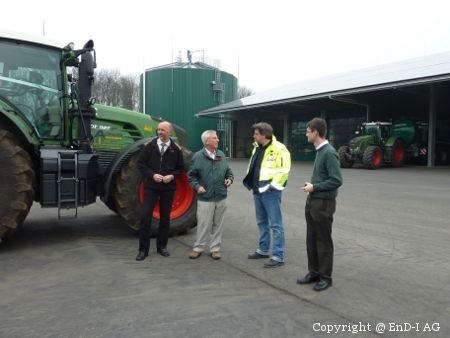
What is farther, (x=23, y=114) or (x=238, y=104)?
(x=238, y=104)

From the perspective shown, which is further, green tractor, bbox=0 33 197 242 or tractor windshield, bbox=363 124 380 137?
tractor windshield, bbox=363 124 380 137

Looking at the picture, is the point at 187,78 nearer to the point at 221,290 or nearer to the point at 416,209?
the point at 416,209

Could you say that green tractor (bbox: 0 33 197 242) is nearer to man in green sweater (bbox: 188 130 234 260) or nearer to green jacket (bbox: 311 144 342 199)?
man in green sweater (bbox: 188 130 234 260)

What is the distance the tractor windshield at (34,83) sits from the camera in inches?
226

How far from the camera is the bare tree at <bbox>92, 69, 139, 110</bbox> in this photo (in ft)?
147

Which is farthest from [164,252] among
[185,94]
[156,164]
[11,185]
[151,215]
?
[185,94]

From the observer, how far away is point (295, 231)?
668 centimetres

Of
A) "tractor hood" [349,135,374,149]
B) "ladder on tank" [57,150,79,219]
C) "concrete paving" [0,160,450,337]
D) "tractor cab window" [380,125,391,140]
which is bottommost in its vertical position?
"concrete paving" [0,160,450,337]

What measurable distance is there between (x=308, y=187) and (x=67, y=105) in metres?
3.91

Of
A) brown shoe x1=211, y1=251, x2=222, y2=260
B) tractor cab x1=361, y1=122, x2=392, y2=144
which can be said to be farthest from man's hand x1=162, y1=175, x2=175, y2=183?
tractor cab x1=361, y1=122, x2=392, y2=144

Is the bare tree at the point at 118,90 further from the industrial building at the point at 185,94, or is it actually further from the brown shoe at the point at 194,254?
the brown shoe at the point at 194,254

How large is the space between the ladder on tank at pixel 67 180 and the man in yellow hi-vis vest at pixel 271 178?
238 centimetres

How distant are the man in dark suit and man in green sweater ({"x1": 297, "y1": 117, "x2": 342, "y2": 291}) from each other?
72.3 inches

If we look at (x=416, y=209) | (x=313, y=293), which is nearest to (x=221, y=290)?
(x=313, y=293)
